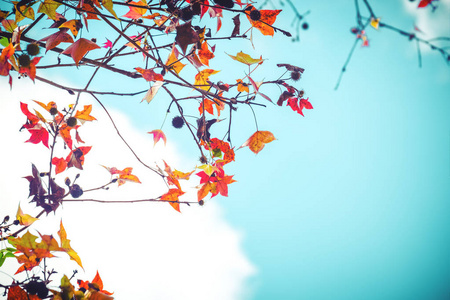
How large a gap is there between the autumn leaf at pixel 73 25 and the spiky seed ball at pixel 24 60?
0.22 m

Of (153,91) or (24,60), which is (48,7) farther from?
(153,91)

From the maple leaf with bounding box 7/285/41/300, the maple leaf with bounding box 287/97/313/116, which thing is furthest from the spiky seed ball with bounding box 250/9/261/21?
the maple leaf with bounding box 7/285/41/300

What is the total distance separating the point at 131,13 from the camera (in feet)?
4.61

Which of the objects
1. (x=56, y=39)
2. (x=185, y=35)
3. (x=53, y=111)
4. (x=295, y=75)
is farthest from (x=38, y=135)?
(x=295, y=75)

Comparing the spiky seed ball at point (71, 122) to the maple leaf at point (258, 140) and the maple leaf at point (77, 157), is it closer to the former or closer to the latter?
the maple leaf at point (77, 157)

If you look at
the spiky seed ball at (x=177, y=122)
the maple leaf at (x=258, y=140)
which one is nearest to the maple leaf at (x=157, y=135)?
the spiky seed ball at (x=177, y=122)

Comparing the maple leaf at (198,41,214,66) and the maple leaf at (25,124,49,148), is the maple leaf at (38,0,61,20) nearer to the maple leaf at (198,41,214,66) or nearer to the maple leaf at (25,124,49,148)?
the maple leaf at (25,124,49,148)

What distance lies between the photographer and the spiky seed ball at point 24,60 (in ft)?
3.44

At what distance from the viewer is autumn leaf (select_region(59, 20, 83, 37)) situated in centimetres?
116

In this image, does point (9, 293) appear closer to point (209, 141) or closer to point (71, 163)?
Result: point (71, 163)

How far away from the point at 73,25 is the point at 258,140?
111 cm

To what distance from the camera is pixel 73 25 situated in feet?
3.88

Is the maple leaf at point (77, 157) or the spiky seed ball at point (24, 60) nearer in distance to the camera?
the spiky seed ball at point (24, 60)

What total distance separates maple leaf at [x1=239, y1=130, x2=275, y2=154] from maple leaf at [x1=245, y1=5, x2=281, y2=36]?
560 mm
